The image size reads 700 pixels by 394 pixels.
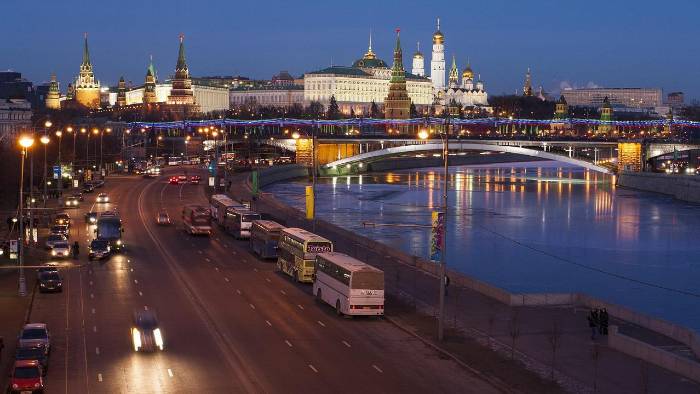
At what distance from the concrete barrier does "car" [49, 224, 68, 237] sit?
24591 millimetres

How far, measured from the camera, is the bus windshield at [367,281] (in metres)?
26.0

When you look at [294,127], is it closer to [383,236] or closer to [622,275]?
[383,236]

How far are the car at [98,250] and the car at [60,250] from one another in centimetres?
74

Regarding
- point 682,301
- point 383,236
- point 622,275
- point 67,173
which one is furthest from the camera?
point 67,173

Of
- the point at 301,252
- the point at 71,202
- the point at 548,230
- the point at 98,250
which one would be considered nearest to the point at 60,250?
the point at 98,250

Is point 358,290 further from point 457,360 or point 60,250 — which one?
point 60,250

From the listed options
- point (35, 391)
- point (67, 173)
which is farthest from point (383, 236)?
point (35, 391)

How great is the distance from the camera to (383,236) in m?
55.2

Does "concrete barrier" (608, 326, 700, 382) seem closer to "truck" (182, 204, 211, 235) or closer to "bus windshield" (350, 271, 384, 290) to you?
"bus windshield" (350, 271, 384, 290)

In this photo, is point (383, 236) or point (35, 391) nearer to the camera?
point (35, 391)

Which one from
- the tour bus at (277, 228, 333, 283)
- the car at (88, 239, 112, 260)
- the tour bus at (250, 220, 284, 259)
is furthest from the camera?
the tour bus at (250, 220, 284, 259)

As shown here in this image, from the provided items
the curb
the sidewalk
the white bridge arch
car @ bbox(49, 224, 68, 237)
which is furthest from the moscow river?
car @ bbox(49, 224, 68, 237)

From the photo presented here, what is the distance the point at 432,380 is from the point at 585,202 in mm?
63447

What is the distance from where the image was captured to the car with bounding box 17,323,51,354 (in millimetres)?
21031
